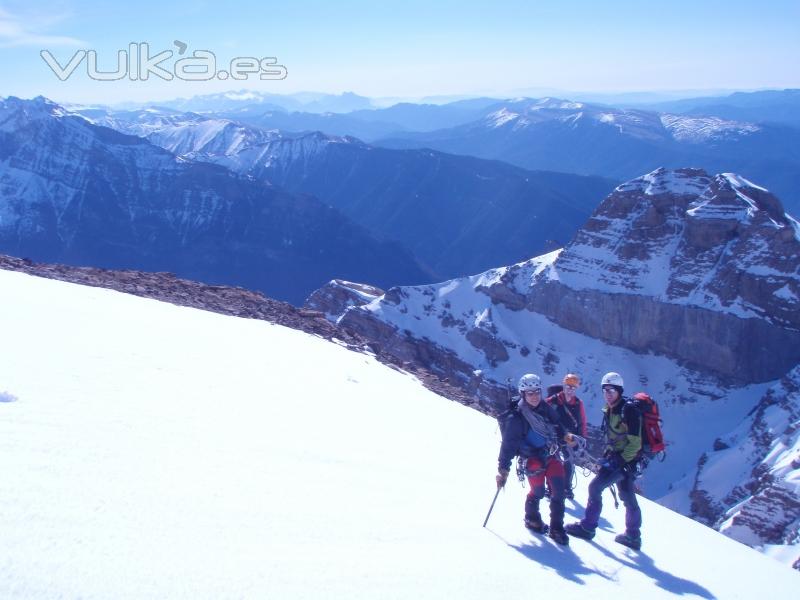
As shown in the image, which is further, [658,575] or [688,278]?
[688,278]

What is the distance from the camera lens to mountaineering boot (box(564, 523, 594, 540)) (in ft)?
33.8

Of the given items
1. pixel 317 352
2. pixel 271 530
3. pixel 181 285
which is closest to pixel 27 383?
pixel 271 530

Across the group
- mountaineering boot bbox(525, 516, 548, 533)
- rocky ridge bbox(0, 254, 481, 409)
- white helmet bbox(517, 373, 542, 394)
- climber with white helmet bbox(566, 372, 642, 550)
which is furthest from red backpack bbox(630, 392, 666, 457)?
rocky ridge bbox(0, 254, 481, 409)

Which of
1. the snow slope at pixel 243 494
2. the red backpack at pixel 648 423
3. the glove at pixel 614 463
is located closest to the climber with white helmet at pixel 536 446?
the snow slope at pixel 243 494

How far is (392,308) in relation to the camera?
113 m

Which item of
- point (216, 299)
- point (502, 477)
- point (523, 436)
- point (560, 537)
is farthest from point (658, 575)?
point (216, 299)

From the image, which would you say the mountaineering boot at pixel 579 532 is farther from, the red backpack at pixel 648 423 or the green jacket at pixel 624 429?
the red backpack at pixel 648 423

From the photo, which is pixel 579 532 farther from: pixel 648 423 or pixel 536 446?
pixel 648 423

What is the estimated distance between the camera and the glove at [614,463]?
420 inches

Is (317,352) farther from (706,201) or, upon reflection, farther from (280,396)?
(706,201)

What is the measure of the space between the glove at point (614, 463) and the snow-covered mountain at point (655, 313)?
8036 cm

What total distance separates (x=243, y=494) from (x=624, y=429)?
6.28 meters

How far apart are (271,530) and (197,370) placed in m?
6.05

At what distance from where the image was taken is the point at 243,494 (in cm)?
752
